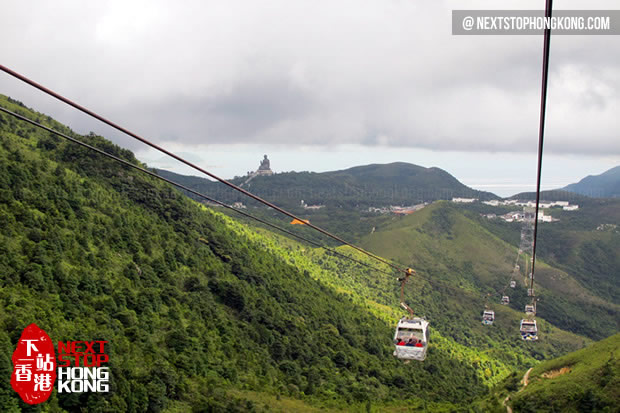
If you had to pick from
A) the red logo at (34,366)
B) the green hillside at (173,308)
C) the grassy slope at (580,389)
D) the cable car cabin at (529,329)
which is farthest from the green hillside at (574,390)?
the red logo at (34,366)

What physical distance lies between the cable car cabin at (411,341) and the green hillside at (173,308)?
898 inches

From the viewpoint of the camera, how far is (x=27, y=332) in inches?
1759

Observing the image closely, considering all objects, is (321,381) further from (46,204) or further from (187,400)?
(46,204)

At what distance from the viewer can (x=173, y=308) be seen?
71.8 metres

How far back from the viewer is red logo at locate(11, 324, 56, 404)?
4006 cm

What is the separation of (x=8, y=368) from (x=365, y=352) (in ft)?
234

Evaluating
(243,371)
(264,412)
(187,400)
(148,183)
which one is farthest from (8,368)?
(148,183)

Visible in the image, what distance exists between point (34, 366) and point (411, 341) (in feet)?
104

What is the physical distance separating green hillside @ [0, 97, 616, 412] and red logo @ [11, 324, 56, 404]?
93cm

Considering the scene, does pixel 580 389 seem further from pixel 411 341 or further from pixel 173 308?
pixel 173 308

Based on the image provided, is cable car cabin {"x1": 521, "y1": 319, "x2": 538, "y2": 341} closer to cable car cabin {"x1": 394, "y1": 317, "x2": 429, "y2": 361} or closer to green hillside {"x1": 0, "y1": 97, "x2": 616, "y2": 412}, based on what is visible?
green hillside {"x1": 0, "y1": 97, "x2": 616, "y2": 412}

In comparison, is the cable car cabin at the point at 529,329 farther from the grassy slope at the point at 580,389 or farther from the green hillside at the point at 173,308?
the green hillside at the point at 173,308

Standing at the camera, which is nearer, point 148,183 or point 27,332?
point 27,332

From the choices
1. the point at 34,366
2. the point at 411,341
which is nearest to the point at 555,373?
the point at 411,341
